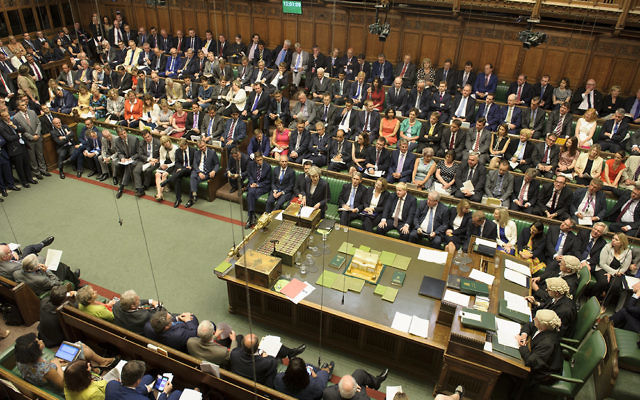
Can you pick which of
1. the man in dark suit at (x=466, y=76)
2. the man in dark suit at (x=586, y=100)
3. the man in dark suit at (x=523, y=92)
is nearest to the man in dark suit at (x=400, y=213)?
the man in dark suit at (x=466, y=76)

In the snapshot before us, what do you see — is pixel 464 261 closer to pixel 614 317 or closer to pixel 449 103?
pixel 614 317

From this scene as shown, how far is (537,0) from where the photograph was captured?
7699 millimetres

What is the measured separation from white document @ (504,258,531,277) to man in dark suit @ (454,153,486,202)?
1.67 metres

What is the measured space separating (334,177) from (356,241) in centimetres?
166

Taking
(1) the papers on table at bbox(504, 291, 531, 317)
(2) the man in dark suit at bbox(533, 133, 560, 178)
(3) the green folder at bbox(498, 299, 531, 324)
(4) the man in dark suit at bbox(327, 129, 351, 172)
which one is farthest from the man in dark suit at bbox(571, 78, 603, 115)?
(3) the green folder at bbox(498, 299, 531, 324)

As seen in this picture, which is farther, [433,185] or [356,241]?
[433,185]

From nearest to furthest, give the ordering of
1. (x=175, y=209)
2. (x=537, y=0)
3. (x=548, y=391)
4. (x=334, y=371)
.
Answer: (x=548, y=391), (x=334, y=371), (x=175, y=209), (x=537, y=0)

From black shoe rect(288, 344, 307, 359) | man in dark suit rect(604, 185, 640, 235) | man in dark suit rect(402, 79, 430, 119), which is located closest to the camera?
black shoe rect(288, 344, 307, 359)

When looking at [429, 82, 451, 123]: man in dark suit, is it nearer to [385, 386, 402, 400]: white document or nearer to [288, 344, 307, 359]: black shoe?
[288, 344, 307, 359]: black shoe

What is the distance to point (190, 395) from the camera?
332 cm

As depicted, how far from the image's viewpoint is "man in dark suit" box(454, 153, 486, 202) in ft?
21.0

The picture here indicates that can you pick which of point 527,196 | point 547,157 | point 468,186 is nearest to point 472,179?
point 468,186

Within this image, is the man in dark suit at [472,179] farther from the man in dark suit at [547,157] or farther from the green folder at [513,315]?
the green folder at [513,315]

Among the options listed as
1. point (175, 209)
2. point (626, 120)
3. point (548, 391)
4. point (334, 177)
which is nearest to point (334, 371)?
point (548, 391)
